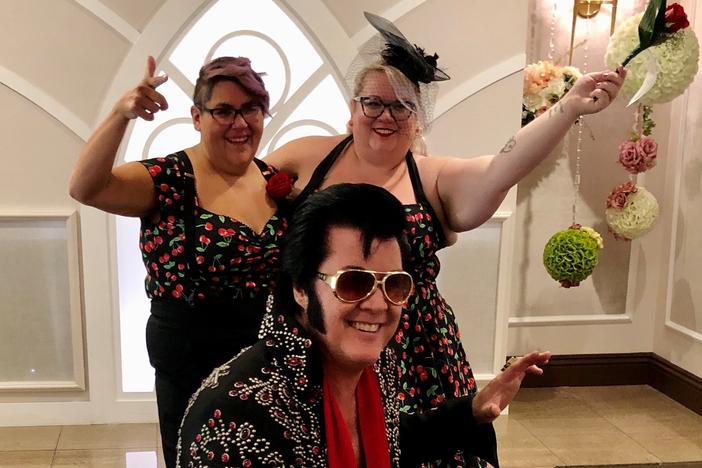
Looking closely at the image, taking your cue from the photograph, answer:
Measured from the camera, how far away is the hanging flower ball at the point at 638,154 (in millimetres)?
3287

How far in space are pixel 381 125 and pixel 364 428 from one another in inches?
32.1

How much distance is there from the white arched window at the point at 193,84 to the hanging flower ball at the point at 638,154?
54.9 inches

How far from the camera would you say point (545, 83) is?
3.22 meters

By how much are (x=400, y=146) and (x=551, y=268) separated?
69.0 inches

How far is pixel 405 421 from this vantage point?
1.43m

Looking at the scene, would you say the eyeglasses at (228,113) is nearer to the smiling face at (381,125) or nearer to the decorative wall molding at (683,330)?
the smiling face at (381,125)

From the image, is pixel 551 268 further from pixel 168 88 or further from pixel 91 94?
pixel 91 94

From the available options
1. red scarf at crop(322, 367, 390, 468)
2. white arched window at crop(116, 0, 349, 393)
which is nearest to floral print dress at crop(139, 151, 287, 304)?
red scarf at crop(322, 367, 390, 468)

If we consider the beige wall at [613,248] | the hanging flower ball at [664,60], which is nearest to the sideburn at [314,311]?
the hanging flower ball at [664,60]

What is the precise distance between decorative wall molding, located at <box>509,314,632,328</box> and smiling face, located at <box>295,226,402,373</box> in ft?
8.85

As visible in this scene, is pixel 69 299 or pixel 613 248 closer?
pixel 69 299

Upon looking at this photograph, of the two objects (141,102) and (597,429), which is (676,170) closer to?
(597,429)

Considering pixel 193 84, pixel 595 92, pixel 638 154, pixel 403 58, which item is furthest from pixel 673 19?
pixel 193 84

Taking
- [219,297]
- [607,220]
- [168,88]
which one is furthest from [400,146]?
[607,220]
